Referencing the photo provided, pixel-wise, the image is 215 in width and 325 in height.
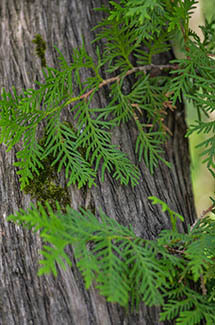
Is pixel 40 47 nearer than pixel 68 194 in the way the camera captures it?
No

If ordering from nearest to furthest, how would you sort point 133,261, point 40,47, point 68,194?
point 133,261, point 68,194, point 40,47

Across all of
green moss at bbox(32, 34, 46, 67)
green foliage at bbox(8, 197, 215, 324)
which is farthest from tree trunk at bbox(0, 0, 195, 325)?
green foliage at bbox(8, 197, 215, 324)

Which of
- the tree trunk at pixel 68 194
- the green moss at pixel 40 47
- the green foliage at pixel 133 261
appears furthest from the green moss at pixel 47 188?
the green moss at pixel 40 47

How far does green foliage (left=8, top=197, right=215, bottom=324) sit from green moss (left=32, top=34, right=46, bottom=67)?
104cm

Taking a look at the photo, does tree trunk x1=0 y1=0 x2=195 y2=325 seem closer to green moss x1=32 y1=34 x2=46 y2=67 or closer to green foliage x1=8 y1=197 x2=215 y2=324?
green moss x1=32 y1=34 x2=46 y2=67

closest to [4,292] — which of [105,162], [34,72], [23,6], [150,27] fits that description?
[105,162]

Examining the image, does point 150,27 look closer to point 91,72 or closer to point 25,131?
point 91,72

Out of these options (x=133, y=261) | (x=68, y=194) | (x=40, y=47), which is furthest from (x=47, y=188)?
(x=40, y=47)

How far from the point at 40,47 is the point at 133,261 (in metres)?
1.42

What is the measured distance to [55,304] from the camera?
1.40 meters

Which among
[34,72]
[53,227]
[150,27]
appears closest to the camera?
[53,227]

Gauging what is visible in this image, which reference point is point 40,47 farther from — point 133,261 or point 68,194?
point 133,261

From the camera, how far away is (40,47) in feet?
6.52

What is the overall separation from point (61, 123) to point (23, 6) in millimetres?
976
